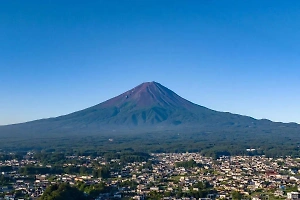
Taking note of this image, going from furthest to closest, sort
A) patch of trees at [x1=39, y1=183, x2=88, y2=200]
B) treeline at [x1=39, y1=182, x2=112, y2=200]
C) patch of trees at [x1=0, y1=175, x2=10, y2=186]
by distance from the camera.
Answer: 1. patch of trees at [x1=0, y1=175, x2=10, y2=186]
2. treeline at [x1=39, y1=182, x2=112, y2=200]
3. patch of trees at [x1=39, y1=183, x2=88, y2=200]

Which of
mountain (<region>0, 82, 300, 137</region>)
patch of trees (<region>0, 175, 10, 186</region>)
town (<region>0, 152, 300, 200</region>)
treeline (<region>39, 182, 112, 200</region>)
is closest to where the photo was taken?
treeline (<region>39, 182, 112, 200</region>)

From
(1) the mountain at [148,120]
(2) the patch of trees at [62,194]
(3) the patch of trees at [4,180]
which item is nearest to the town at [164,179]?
(3) the patch of trees at [4,180]

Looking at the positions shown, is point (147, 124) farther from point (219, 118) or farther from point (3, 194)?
point (3, 194)

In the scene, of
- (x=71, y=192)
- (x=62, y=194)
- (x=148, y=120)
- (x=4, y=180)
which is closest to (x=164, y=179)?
(x=4, y=180)

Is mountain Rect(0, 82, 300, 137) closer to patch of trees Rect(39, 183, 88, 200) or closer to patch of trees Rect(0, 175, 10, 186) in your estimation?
patch of trees Rect(0, 175, 10, 186)

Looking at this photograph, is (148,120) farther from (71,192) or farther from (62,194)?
(62,194)

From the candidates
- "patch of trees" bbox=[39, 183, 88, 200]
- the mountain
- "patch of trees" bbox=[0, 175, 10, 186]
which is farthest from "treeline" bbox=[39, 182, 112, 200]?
the mountain
